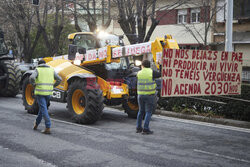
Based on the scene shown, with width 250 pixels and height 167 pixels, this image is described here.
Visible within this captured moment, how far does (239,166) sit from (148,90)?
2.99m

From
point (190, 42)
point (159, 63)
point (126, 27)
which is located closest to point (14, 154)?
point (159, 63)

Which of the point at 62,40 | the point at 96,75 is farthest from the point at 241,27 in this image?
the point at 62,40

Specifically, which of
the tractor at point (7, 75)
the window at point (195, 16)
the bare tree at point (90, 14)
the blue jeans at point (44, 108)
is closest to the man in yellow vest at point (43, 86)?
the blue jeans at point (44, 108)

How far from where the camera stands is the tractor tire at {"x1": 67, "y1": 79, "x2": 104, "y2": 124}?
9633mm

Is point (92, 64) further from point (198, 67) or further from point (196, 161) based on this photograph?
point (196, 161)

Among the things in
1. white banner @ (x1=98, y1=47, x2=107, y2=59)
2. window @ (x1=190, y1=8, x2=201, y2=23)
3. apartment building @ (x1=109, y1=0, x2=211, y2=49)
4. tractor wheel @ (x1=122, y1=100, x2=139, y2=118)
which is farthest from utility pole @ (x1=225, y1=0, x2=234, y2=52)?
window @ (x1=190, y1=8, x2=201, y2=23)

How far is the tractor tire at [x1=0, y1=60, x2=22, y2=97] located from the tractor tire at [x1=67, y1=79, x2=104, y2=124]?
677cm

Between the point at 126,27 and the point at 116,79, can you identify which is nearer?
the point at 116,79

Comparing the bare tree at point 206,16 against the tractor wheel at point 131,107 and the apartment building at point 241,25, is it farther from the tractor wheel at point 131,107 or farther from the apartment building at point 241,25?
the tractor wheel at point 131,107

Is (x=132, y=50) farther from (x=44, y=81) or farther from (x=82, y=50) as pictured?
(x=44, y=81)

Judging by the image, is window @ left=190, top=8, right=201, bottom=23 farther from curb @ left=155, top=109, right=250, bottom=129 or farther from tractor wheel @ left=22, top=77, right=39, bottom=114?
tractor wheel @ left=22, top=77, right=39, bottom=114

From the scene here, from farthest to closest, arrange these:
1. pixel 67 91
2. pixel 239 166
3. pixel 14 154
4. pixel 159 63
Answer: pixel 67 91 → pixel 159 63 → pixel 14 154 → pixel 239 166

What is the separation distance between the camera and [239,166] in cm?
639

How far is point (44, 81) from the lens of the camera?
28.9 ft
